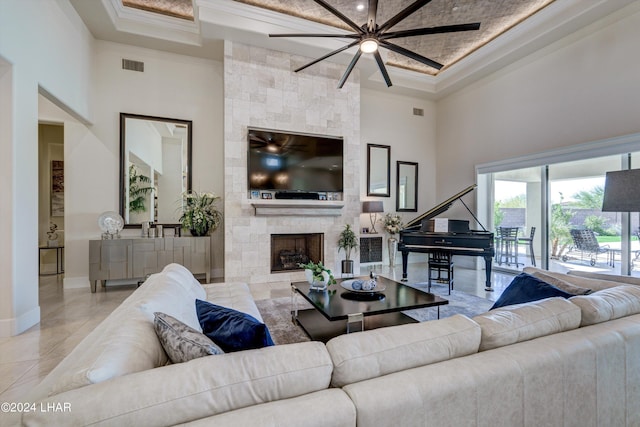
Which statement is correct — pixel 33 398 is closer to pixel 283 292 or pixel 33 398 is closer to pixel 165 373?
pixel 165 373

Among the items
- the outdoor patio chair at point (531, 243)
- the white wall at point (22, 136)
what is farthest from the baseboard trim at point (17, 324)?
the outdoor patio chair at point (531, 243)

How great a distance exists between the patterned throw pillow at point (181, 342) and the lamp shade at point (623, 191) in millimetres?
3528

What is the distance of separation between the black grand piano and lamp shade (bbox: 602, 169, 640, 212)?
197 centimetres

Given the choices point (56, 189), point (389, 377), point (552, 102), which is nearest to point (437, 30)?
point (389, 377)

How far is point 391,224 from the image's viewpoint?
22.2ft

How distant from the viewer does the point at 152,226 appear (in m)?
5.02

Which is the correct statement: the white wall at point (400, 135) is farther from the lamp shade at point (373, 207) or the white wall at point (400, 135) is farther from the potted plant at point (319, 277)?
the potted plant at point (319, 277)

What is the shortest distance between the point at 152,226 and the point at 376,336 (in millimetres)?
5016

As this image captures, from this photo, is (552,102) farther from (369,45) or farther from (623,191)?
(369,45)

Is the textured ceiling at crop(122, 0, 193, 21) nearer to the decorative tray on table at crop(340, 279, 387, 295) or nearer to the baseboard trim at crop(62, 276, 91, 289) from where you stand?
the baseboard trim at crop(62, 276, 91, 289)

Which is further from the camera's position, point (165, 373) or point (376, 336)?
point (376, 336)

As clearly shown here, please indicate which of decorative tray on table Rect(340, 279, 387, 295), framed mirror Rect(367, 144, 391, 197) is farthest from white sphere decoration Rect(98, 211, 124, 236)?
framed mirror Rect(367, 144, 391, 197)

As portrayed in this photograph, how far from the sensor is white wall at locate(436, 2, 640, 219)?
13.7 ft

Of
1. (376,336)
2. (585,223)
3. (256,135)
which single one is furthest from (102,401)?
(585,223)
